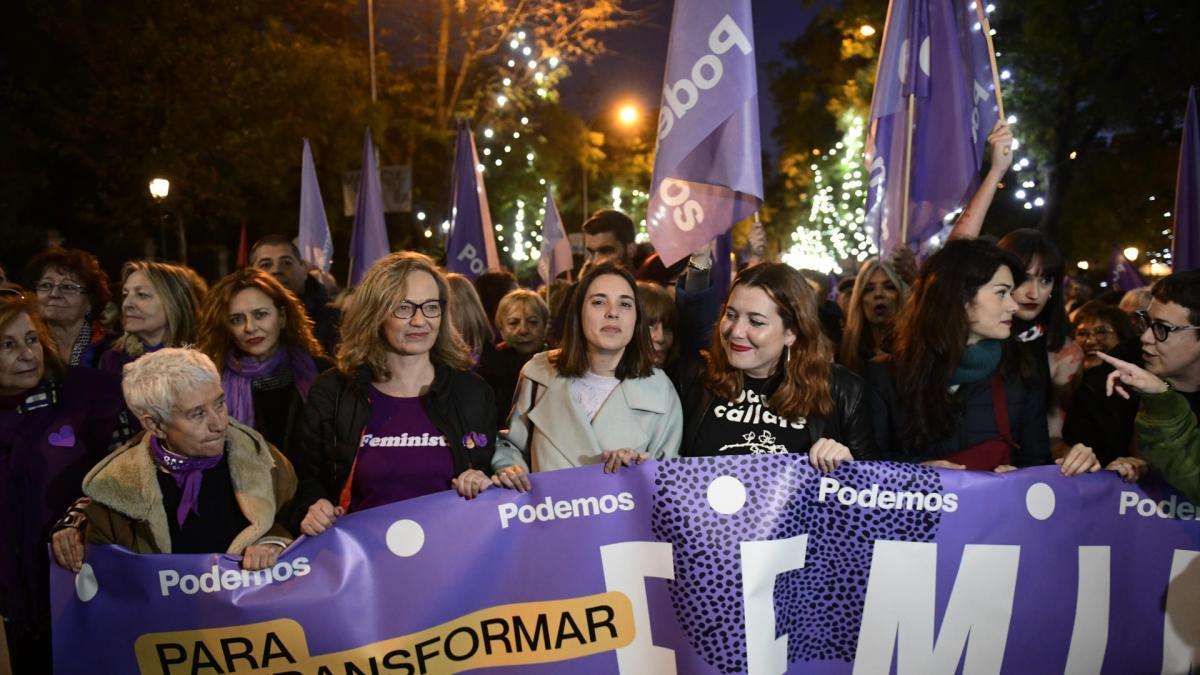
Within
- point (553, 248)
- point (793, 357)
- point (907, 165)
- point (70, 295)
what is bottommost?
point (793, 357)

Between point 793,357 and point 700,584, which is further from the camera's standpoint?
point 793,357

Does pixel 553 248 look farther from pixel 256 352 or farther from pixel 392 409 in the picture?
pixel 392 409

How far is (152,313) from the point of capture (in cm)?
543

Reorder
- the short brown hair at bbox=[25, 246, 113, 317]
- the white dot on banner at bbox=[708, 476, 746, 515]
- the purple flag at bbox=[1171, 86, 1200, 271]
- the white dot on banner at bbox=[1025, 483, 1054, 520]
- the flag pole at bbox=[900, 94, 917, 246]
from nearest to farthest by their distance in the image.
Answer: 1. the white dot on banner at bbox=[708, 476, 746, 515]
2. the white dot on banner at bbox=[1025, 483, 1054, 520]
3. the short brown hair at bbox=[25, 246, 113, 317]
4. the flag pole at bbox=[900, 94, 917, 246]
5. the purple flag at bbox=[1171, 86, 1200, 271]

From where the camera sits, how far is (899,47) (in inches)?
264

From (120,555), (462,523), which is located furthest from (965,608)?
→ (120,555)

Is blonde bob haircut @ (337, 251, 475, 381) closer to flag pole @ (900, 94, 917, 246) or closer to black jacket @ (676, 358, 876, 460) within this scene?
black jacket @ (676, 358, 876, 460)

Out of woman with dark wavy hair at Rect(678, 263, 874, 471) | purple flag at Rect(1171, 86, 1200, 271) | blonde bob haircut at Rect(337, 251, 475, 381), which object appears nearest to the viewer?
woman with dark wavy hair at Rect(678, 263, 874, 471)

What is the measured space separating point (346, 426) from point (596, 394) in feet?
3.52

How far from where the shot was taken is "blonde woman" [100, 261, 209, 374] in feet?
17.8

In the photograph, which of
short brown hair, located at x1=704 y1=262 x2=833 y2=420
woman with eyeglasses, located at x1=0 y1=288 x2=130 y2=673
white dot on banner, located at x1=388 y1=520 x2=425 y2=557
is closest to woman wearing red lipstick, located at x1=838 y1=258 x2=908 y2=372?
short brown hair, located at x1=704 y1=262 x2=833 y2=420

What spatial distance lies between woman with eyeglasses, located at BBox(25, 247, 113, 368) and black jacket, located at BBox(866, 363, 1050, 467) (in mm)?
4511

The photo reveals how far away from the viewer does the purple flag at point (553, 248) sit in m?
13.1

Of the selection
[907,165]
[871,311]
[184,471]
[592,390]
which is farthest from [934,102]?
[184,471]
